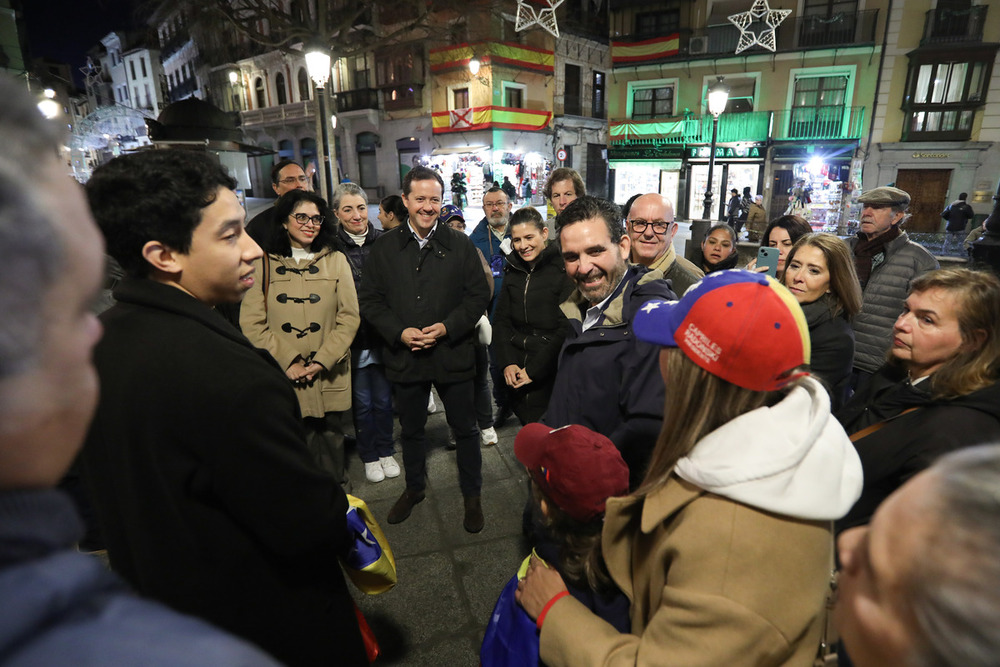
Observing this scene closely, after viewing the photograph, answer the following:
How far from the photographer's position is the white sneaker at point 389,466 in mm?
4090

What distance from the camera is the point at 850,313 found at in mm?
3180

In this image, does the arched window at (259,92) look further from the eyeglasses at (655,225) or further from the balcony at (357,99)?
the eyeglasses at (655,225)

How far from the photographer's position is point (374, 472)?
4039 mm

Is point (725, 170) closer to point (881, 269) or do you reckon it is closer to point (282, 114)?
point (881, 269)

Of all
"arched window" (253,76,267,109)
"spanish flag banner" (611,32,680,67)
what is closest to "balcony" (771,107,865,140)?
"spanish flag banner" (611,32,680,67)

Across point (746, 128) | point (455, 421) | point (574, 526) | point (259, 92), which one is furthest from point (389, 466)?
point (259, 92)

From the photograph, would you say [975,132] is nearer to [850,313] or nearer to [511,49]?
[511,49]

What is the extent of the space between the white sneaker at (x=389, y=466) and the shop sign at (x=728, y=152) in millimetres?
23270

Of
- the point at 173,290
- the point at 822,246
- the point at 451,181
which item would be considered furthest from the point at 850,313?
the point at 451,181

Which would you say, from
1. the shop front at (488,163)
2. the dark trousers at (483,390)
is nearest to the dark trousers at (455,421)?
the dark trousers at (483,390)

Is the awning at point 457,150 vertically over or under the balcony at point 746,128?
under

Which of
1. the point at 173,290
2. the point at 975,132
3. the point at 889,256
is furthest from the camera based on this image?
the point at 975,132

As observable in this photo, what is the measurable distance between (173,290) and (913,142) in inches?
1002

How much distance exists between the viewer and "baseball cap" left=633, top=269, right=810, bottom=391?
1.11 m
